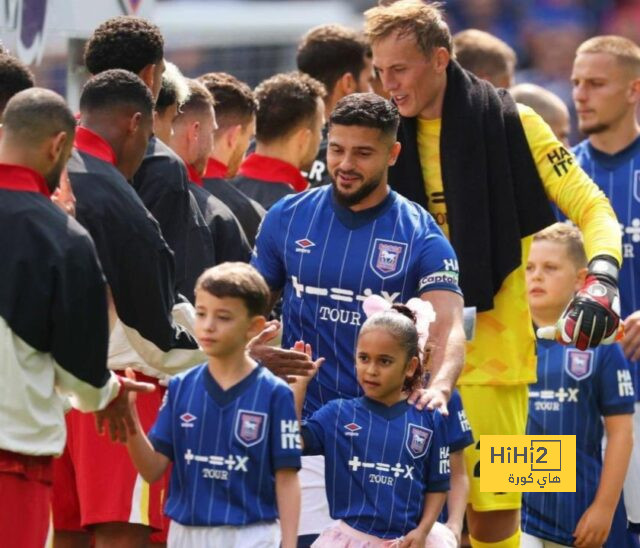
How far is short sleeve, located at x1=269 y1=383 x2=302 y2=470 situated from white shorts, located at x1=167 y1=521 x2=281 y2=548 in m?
0.20

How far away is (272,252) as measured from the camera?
596cm

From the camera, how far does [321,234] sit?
5.85 m

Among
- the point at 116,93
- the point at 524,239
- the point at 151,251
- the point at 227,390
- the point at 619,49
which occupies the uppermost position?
the point at 619,49

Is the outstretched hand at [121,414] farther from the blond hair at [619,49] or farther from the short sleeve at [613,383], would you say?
the blond hair at [619,49]

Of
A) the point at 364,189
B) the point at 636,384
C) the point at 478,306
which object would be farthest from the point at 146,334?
the point at 636,384

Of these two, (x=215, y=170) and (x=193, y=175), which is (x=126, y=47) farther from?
(x=215, y=170)

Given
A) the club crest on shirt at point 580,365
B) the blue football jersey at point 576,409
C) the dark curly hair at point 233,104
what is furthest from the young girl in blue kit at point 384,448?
the dark curly hair at point 233,104

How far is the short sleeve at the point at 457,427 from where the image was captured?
580cm

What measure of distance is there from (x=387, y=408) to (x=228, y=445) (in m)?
0.74

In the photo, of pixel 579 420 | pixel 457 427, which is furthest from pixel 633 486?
pixel 457 427

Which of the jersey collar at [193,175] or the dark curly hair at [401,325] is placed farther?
the jersey collar at [193,175]

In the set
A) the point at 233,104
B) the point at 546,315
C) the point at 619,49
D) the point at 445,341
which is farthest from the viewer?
the point at 619,49

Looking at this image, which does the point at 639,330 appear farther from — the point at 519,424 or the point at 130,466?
the point at 130,466

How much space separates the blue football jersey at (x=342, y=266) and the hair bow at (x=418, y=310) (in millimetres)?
135
